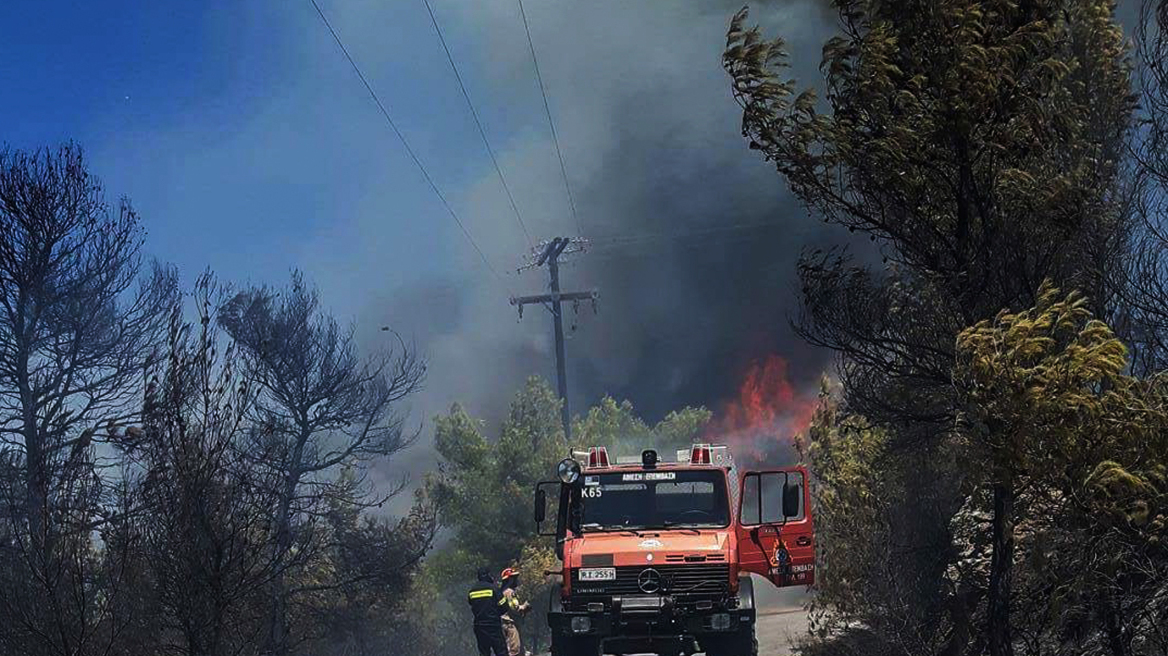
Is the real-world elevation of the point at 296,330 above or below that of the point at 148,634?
above

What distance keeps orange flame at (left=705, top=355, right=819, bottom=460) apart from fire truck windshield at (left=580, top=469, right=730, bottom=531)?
32.8 meters

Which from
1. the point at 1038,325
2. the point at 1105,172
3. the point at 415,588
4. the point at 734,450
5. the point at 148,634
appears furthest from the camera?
the point at 734,450

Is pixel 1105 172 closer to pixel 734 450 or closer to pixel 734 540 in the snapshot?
pixel 734 540

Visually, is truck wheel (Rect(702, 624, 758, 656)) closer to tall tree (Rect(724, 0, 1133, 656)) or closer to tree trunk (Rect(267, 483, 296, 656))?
tall tree (Rect(724, 0, 1133, 656))

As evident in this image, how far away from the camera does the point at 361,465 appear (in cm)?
2884

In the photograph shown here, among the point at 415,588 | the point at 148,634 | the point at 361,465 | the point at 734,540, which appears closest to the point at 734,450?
the point at 415,588

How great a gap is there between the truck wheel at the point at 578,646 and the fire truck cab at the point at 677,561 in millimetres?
12

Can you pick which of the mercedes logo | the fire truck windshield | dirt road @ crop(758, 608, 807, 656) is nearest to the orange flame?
dirt road @ crop(758, 608, 807, 656)

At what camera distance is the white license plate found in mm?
14508

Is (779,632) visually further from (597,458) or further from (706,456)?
(597,458)

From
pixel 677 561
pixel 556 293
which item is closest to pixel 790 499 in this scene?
pixel 677 561

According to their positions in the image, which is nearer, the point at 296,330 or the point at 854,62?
the point at 854,62

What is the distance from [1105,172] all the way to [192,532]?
31.7 feet

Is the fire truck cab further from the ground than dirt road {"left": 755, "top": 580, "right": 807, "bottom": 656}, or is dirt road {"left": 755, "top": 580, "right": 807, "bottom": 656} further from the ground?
the fire truck cab
